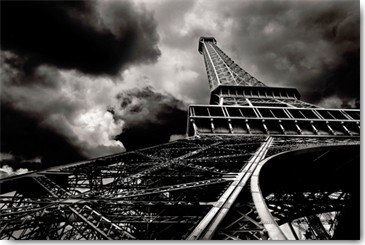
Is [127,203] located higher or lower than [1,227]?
higher

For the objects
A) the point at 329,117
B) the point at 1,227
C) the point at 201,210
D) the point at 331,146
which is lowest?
the point at 1,227

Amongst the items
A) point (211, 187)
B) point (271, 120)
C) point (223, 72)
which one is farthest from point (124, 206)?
point (223, 72)

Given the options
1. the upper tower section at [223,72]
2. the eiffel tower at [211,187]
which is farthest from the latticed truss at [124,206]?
the upper tower section at [223,72]

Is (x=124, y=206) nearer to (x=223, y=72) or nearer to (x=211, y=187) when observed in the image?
(x=211, y=187)

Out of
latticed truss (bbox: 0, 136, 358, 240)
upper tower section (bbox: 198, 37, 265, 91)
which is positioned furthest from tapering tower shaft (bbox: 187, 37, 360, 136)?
upper tower section (bbox: 198, 37, 265, 91)

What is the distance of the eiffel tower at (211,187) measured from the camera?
4.59 meters

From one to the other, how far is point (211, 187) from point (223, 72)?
43136 millimetres

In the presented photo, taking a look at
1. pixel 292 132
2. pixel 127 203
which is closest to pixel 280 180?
pixel 292 132

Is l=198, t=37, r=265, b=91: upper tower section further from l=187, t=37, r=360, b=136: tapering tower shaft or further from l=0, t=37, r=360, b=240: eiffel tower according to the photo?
l=0, t=37, r=360, b=240: eiffel tower

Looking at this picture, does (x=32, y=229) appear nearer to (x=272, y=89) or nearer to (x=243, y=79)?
(x=272, y=89)

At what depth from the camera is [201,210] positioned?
5.54 m

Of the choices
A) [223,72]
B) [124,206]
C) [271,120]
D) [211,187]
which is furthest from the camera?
[223,72]

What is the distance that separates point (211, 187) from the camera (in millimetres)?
6656

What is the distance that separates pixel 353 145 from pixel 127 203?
11.2m
